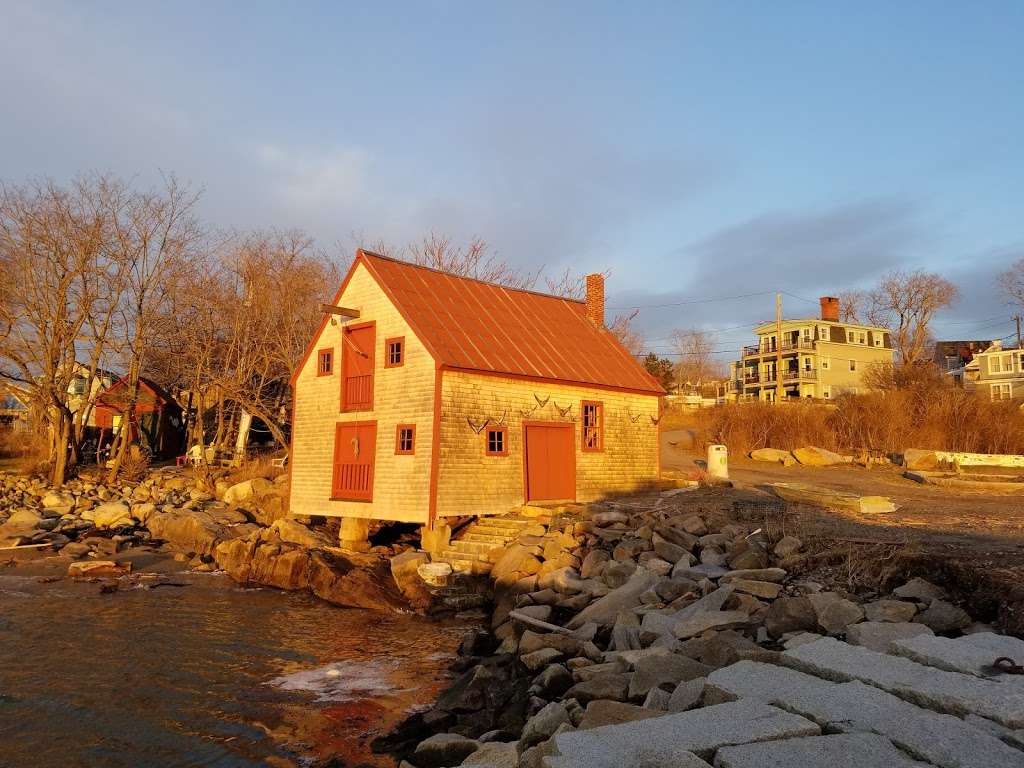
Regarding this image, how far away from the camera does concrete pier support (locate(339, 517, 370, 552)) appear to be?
18.7 meters

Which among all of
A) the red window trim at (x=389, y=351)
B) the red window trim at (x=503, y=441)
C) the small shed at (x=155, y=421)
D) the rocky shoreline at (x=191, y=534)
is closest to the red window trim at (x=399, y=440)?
the red window trim at (x=389, y=351)

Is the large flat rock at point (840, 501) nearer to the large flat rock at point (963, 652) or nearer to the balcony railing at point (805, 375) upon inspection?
the large flat rock at point (963, 652)

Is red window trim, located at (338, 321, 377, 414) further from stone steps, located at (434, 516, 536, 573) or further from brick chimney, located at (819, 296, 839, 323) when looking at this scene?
brick chimney, located at (819, 296, 839, 323)

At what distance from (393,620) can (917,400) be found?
26.1 m

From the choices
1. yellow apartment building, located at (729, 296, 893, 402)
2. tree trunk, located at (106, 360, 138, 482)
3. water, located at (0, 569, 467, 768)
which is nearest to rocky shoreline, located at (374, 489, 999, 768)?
water, located at (0, 569, 467, 768)

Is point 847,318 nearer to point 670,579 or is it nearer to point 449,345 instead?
point 449,345

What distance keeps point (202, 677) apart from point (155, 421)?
30.2m

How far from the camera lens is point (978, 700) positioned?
512 cm

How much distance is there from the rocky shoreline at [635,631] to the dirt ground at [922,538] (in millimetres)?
398

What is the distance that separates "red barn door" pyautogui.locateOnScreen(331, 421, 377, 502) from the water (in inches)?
124

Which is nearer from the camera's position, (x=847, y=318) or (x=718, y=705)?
(x=718, y=705)

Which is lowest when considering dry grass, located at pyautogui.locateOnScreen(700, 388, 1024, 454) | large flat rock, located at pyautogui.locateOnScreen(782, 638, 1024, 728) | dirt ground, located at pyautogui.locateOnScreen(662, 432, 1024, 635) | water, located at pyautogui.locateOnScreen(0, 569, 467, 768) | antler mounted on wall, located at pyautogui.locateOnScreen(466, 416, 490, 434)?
water, located at pyautogui.locateOnScreen(0, 569, 467, 768)

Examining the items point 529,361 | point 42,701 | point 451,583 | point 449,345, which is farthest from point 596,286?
point 42,701

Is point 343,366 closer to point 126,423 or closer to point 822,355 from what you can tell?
point 126,423
